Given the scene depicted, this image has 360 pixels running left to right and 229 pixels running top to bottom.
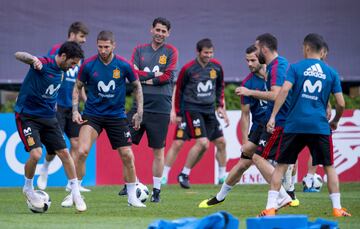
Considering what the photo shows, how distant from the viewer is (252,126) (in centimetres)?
1362

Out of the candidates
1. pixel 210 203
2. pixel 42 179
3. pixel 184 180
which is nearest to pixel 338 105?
pixel 210 203

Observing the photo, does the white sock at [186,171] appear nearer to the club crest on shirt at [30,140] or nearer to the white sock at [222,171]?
the white sock at [222,171]

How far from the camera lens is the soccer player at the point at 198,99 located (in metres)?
18.1

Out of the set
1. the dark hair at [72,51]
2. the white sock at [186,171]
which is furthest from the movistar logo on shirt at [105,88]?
the white sock at [186,171]

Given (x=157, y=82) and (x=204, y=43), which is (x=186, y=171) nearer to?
(x=204, y=43)

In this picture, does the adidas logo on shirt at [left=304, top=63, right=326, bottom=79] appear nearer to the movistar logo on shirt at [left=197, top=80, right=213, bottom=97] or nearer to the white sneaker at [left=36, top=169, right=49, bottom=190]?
the movistar logo on shirt at [left=197, top=80, right=213, bottom=97]

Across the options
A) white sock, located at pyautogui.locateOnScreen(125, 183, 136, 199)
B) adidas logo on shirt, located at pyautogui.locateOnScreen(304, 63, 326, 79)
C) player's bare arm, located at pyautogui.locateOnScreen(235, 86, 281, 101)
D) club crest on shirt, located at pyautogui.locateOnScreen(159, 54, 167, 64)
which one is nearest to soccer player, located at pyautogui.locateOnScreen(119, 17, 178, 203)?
club crest on shirt, located at pyautogui.locateOnScreen(159, 54, 167, 64)

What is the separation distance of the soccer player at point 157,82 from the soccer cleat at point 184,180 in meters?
2.38

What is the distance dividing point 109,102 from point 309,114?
2921mm

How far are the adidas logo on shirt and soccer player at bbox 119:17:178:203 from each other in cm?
373

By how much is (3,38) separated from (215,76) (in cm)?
463

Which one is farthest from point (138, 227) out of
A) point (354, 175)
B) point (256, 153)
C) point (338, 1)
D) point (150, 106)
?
point (338, 1)

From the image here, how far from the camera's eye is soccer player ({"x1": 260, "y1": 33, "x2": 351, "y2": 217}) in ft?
39.3

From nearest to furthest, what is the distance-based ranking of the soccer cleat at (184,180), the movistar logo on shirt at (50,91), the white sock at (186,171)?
the movistar logo on shirt at (50,91) < the soccer cleat at (184,180) < the white sock at (186,171)
